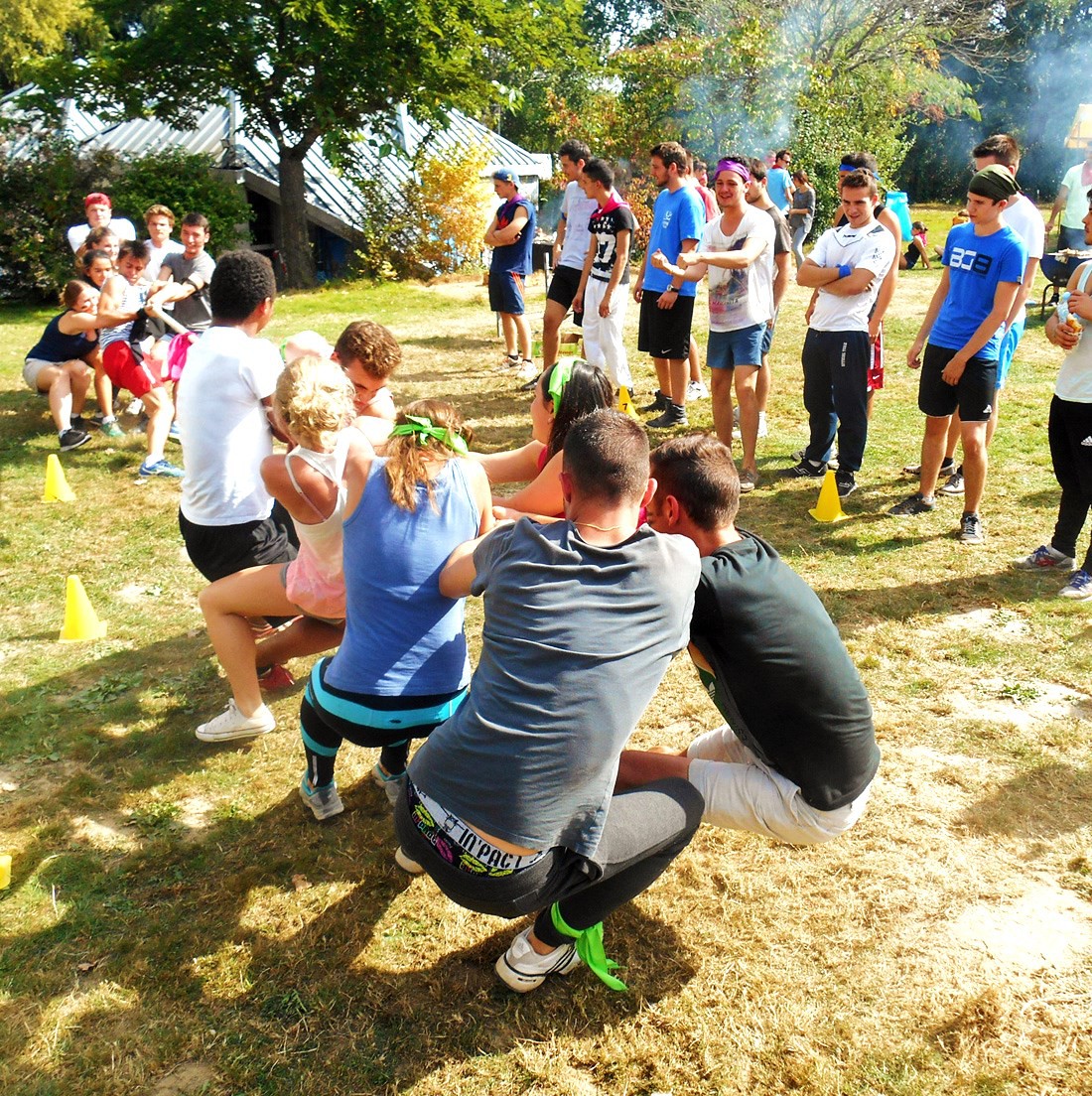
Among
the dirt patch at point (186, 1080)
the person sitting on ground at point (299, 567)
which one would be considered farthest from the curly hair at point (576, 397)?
the dirt patch at point (186, 1080)

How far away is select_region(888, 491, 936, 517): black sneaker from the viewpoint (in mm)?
6219

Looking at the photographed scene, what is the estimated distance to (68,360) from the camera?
8273mm

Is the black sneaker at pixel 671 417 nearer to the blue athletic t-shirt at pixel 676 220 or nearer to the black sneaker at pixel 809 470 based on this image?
the blue athletic t-shirt at pixel 676 220

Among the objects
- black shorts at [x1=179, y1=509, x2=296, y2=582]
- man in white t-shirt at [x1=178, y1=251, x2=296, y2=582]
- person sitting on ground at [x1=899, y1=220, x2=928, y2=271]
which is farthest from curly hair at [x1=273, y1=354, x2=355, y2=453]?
person sitting on ground at [x1=899, y1=220, x2=928, y2=271]

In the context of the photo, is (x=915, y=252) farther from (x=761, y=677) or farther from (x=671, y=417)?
(x=761, y=677)

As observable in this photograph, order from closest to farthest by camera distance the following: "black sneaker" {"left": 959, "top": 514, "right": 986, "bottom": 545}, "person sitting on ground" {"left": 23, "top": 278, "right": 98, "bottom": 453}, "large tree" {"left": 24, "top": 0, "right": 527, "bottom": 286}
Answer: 1. "black sneaker" {"left": 959, "top": 514, "right": 986, "bottom": 545}
2. "person sitting on ground" {"left": 23, "top": 278, "right": 98, "bottom": 453}
3. "large tree" {"left": 24, "top": 0, "right": 527, "bottom": 286}

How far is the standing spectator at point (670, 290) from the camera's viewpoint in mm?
7324

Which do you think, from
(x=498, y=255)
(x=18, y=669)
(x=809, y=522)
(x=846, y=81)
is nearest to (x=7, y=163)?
(x=498, y=255)

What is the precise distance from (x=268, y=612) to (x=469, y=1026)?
5.75 ft

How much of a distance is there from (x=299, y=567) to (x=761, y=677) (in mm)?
1813

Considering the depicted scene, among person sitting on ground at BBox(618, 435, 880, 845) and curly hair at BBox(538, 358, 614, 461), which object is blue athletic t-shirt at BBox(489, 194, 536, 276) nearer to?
curly hair at BBox(538, 358, 614, 461)

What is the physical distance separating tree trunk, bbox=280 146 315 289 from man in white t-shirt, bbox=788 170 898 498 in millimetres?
12882

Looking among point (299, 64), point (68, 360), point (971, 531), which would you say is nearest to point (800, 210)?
point (299, 64)

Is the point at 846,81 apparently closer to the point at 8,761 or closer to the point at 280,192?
the point at 280,192
